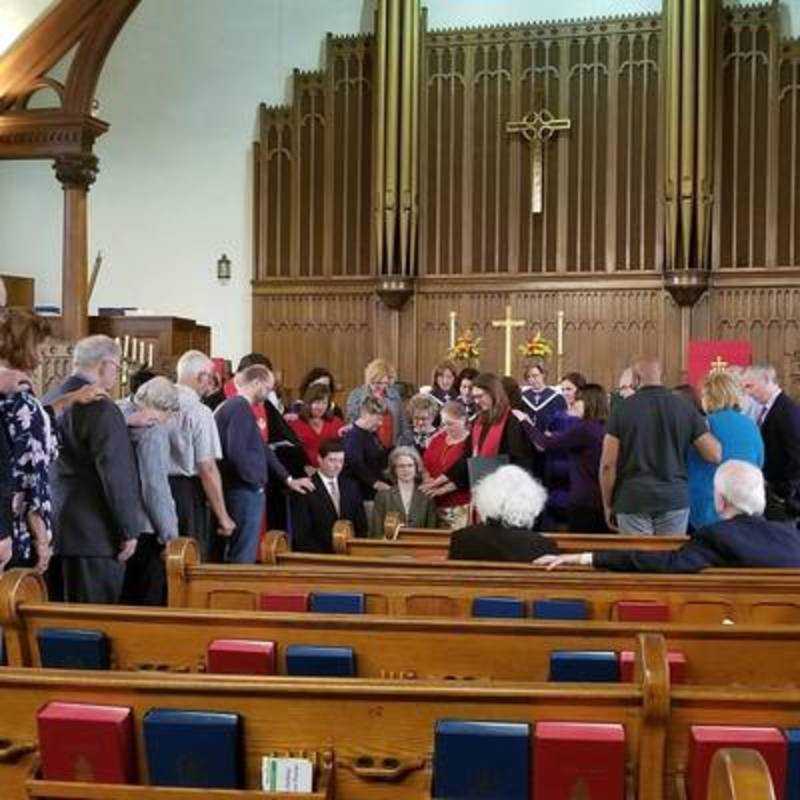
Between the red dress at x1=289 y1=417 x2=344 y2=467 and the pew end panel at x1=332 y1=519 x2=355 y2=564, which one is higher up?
the red dress at x1=289 y1=417 x2=344 y2=467

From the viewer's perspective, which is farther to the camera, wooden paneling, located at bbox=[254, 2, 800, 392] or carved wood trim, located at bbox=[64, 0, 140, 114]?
wooden paneling, located at bbox=[254, 2, 800, 392]

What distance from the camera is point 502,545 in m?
3.59

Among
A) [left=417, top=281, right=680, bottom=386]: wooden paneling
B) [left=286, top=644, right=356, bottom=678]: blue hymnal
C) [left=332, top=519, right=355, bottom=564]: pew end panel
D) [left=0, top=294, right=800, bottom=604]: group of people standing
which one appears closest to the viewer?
[left=286, top=644, right=356, bottom=678]: blue hymnal

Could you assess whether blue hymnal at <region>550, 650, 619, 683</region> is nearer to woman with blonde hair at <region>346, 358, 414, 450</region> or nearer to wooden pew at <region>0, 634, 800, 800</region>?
wooden pew at <region>0, 634, 800, 800</region>

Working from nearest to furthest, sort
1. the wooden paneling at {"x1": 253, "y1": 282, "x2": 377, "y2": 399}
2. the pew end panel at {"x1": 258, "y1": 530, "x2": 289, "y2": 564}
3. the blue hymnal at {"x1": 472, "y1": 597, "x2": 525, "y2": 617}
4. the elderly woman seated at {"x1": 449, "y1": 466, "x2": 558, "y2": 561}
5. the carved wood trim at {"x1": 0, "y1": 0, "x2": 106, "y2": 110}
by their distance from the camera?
the blue hymnal at {"x1": 472, "y1": 597, "x2": 525, "y2": 617}
the elderly woman seated at {"x1": 449, "y1": 466, "x2": 558, "y2": 561}
the pew end panel at {"x1": 258, "y1": 530, "x2": 289, "y2": 564}
the carved wood trim at {"x1": 0, "y1": 0, "x2": 106, "y2": 110}
the wooden paneling at {"x1": 253, "y1": 282, "x2": 377, "y2": 399}

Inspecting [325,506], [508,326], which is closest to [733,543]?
[325,506]

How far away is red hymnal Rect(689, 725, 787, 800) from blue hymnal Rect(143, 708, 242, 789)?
807mm

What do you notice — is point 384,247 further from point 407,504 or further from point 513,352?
point 407,504

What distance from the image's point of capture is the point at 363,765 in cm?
197

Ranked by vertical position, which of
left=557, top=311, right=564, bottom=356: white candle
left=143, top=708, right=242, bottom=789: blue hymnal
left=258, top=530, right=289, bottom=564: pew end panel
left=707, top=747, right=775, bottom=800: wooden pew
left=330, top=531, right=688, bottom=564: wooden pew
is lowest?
left=143, top=708, right=242, bottom=789: blue hymnal

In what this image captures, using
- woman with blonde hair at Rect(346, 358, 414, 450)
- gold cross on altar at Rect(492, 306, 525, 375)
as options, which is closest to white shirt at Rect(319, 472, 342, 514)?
woman with blonde hair at Rect(346, 358, 414, 450)

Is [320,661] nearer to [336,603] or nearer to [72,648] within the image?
[72,648]

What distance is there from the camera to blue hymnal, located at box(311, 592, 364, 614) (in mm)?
3156

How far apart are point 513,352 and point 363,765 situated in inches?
403
